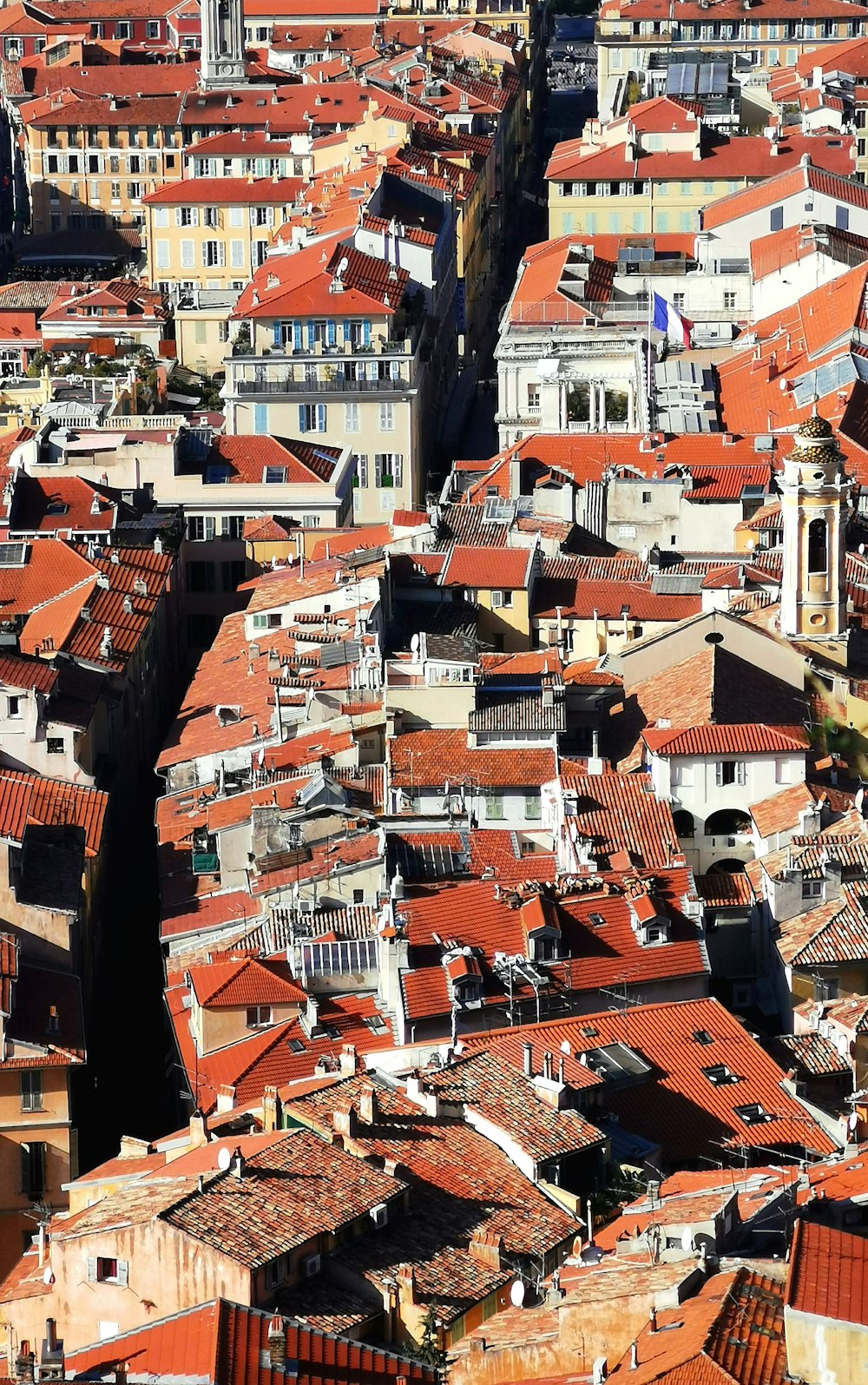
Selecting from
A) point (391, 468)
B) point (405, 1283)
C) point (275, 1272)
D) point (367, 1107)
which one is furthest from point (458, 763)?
point (391, 468)

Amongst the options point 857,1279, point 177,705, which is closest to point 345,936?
point 857,1279

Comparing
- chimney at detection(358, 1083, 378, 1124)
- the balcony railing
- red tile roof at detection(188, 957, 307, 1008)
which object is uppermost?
chimney at detection(358, 1083, 378, 1124)

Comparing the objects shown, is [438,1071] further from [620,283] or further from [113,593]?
[620,283]

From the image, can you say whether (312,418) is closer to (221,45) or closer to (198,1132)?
(198,1132)

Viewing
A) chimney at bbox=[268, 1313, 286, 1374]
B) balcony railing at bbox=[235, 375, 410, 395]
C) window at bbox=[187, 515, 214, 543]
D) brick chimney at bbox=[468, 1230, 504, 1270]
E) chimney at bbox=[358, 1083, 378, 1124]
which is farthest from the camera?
balcony railing at bbox=[235, 375, 410, 395]

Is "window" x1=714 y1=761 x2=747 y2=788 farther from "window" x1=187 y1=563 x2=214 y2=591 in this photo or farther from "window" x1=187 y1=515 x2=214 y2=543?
"window" x1=187 y1=515 x2=214 y2=543

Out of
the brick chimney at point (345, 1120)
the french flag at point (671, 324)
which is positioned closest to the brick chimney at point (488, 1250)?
the brick chimney at point (345, 1120)

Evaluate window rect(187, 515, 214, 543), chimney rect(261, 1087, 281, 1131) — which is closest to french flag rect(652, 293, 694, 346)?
window rect(187, 515, 214, 543)
